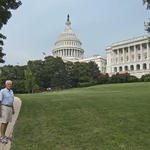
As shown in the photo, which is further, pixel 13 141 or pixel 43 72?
pixel 43 72

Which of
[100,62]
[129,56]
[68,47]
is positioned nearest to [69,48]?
[68,47]

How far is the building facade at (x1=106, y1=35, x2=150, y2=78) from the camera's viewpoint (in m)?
80.6

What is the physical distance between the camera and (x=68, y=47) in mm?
120938

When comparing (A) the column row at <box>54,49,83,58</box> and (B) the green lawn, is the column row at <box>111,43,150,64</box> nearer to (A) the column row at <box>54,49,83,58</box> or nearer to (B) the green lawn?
(A) the column row at <box>54,49,83,58</box>

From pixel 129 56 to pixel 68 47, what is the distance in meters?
47.0

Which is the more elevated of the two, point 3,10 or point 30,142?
point 3,10

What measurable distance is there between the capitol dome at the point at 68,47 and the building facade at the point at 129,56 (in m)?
33.4

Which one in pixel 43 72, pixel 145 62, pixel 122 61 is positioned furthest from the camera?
pixel 122 61

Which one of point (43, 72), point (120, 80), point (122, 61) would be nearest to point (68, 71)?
point (43, 72)

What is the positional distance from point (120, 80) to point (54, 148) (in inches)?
2089

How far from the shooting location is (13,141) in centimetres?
631

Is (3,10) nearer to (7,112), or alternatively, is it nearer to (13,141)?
(7,112)

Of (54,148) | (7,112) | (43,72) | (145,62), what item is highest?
(145,62)

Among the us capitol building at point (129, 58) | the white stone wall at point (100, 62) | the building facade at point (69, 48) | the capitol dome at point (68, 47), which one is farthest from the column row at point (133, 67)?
the capitol dome at point (68, 47)
